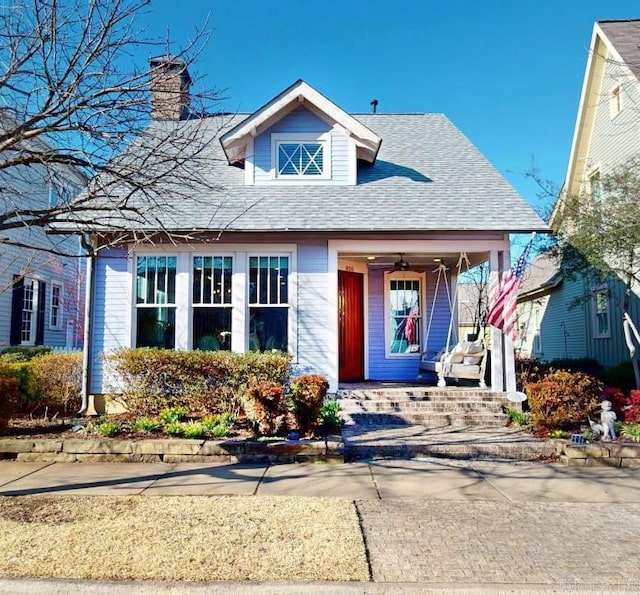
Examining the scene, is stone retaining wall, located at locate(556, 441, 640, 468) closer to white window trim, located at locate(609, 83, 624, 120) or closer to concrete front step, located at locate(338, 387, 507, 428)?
concrete front step, located at locate(338, 387, 507, 428)

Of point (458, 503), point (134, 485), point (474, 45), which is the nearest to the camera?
point (458, 503)

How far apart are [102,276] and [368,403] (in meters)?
5.43

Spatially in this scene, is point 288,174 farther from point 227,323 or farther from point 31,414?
point 31,414

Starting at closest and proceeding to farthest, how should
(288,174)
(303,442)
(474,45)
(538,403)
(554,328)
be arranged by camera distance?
(303,442) < (538,403) < (288,174) < (474,45) < (554,328)

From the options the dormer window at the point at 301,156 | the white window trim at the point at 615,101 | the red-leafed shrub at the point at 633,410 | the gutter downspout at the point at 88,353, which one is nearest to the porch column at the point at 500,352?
the red-leafed shrub at the point at 633,410

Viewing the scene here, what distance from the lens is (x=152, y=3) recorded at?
19.7 ft

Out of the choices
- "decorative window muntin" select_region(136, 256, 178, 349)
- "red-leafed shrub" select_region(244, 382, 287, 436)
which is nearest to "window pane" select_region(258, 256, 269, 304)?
"decorative window muntin" select_region(136, 256, 178, 349)

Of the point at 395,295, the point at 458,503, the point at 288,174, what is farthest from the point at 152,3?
the point at 395,295

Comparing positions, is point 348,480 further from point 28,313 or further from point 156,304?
point 28,313

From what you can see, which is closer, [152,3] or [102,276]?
[152,3]

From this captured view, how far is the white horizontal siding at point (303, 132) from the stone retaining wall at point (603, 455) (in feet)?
21.5

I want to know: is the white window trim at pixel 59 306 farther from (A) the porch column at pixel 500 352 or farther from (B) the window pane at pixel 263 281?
(A) the porch column at pixel 500 352

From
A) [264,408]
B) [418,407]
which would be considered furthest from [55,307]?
[418,407]

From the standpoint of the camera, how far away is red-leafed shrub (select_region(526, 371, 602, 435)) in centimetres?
763
